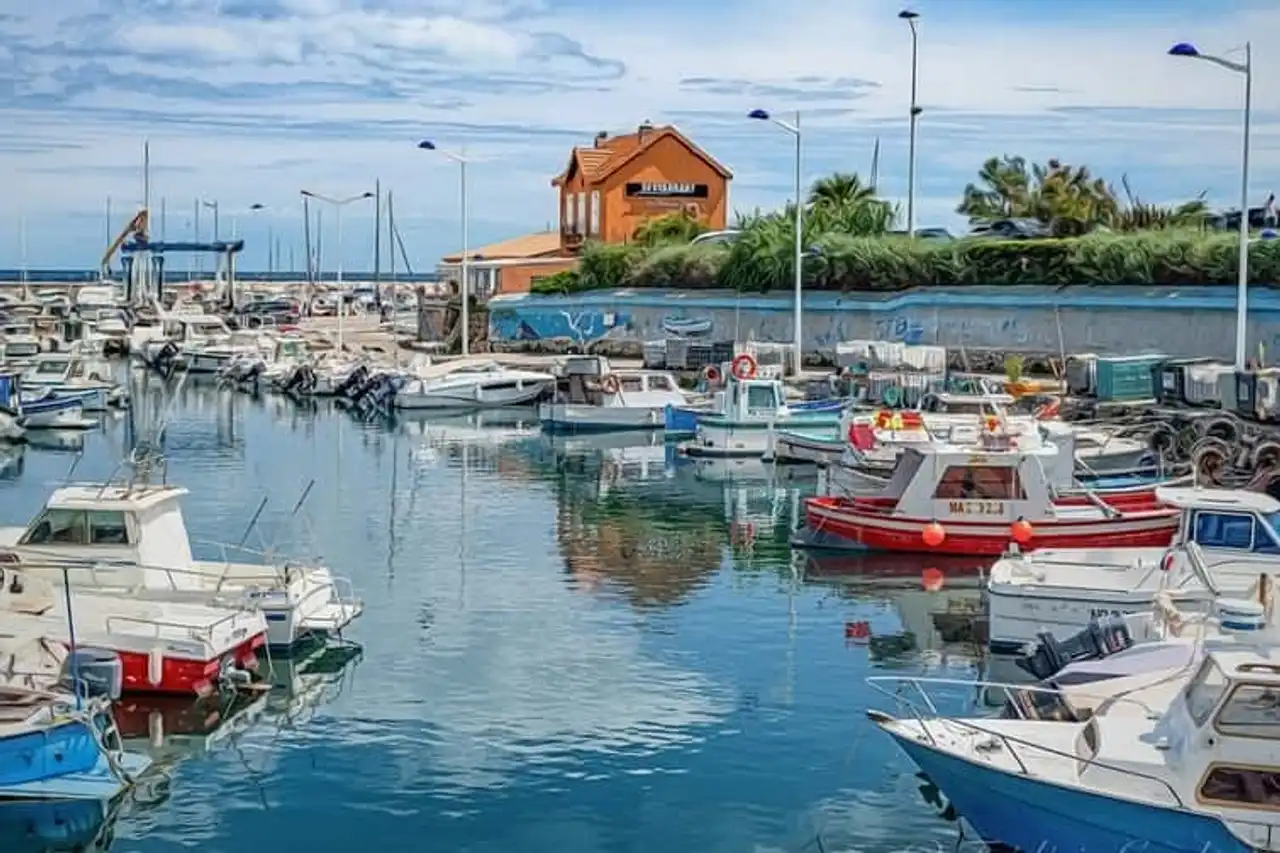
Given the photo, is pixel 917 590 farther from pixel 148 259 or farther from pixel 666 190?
pixel 148 259

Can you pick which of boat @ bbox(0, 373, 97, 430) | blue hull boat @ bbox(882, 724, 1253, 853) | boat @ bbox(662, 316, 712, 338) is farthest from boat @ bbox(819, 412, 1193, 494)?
boat @ bbox(662, 316, 712, 338)

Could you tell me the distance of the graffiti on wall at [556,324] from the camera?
7894 cm

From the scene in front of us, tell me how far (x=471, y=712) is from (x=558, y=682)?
187cm

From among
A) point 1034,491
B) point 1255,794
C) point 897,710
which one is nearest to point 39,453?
point 1034,491

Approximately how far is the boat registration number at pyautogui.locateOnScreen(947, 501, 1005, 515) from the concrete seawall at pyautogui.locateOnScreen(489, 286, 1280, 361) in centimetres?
2531

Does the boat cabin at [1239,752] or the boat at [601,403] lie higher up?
the boat at [601,403]

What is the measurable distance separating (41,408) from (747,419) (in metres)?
23.6

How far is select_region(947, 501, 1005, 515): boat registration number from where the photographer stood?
31391 mm

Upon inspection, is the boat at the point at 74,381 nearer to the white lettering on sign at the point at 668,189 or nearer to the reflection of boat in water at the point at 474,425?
the reflection of boat in water at the point at 474,425

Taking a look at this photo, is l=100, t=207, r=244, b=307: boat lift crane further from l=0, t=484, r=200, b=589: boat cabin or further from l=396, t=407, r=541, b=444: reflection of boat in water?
l=0, t=484, r=200, b=589: boat cabin

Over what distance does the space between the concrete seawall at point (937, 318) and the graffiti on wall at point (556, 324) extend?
45 millimetres

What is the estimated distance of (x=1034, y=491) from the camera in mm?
31125

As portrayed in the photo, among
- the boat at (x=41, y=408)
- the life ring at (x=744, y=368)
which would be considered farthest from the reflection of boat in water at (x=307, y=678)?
the boat at (x=41, y=408)

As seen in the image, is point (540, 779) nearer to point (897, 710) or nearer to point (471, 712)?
point (471, 712)
